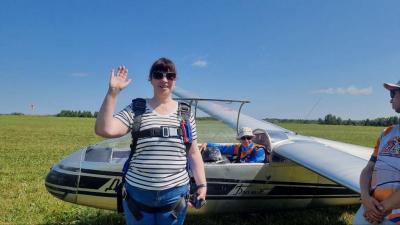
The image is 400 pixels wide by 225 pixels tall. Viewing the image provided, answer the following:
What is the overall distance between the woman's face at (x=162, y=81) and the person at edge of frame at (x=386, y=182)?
1579mm

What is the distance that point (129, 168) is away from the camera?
306cm

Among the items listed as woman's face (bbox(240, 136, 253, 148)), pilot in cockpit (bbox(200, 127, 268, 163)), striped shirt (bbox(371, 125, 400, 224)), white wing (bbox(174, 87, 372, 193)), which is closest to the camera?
striped shirt (bbox(371, 125, 400, 224))

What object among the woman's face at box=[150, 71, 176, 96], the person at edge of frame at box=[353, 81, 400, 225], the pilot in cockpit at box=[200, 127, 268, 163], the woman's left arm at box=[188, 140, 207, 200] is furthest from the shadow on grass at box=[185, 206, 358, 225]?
the woman's face at box=[150, 71, 176, 96]

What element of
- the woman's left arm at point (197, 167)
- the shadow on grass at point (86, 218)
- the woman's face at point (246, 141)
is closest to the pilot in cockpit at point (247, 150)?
the woman's face at point (246, 141)

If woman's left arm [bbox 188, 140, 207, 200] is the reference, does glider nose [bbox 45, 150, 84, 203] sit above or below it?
below

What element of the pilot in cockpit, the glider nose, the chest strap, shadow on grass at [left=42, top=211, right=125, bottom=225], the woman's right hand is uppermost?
the woman's right hand

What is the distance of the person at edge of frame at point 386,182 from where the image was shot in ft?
8.96

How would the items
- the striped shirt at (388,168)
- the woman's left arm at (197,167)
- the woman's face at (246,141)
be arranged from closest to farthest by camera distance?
the striped shirt at (388,168) → the woman's left arm at (197,167) → the woman's face at (246,141)

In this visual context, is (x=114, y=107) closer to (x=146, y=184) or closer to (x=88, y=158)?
(x=146, y=184)

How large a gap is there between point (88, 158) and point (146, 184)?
8.75ft

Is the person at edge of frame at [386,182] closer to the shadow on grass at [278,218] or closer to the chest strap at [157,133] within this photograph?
the chest strap at [157,133]

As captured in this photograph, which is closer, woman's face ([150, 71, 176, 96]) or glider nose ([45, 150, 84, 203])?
woman's face ([150, 71, 176, 96])

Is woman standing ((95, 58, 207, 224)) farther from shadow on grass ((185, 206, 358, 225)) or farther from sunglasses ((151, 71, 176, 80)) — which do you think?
shadow on grass ((185, 206, 358, 225))

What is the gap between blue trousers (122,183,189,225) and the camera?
297cm
